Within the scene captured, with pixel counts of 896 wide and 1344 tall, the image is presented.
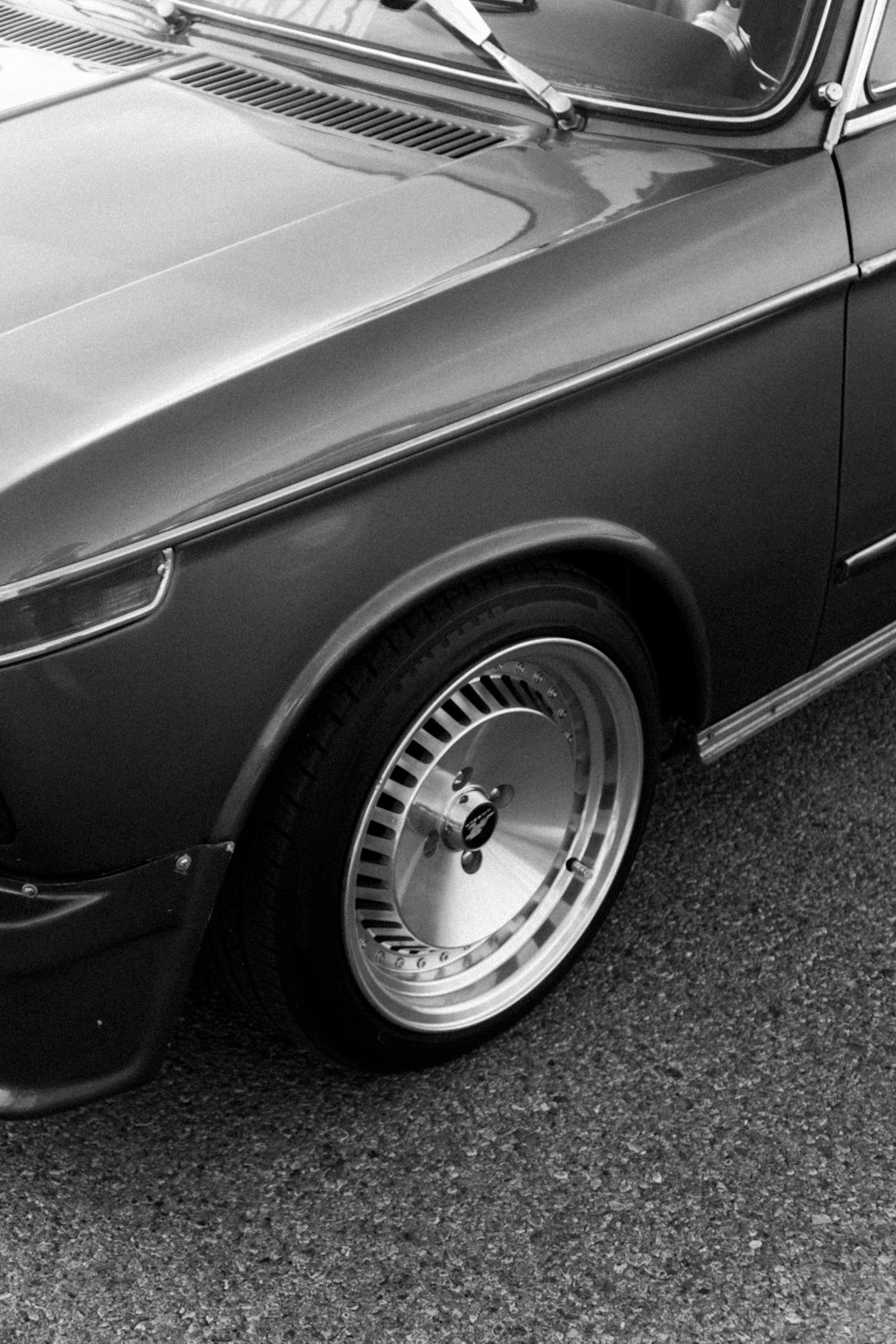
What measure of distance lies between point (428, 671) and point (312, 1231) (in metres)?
0.82

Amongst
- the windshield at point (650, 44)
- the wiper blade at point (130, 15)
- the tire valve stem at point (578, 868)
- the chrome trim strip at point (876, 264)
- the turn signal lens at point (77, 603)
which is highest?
the windshield at point (650, 44)

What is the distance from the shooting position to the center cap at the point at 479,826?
233cm

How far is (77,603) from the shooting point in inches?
69.5

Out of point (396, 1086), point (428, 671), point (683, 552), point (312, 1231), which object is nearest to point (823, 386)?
point (683, 552)

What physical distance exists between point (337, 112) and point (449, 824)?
114cm

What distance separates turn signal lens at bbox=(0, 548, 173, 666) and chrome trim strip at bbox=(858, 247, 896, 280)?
115 centimetres

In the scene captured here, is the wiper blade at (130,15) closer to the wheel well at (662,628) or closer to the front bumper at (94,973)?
the wheel well at (662,628)

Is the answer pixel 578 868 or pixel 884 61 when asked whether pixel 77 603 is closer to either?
pixel 578 868

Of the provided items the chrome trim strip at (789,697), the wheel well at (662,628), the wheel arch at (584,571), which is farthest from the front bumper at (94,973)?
the chrome trim strip at (789,697)

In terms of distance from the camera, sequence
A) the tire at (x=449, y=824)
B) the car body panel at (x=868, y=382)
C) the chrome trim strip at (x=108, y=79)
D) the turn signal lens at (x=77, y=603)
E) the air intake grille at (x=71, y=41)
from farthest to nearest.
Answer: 1. the air intake grille at (x=71, y=41)
2. the chrome trim strip at (x=108, y=79)
3. the car body panel at (x=868, y=382)
4. the tire at (x=449, y=824)
5. the turn signal lens at (x=77, y=603)

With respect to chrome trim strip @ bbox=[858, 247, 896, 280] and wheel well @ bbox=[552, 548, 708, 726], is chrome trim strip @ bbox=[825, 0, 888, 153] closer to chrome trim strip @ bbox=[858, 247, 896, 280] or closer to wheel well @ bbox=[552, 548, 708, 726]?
chrome trim strip @ bbox=[858, 247, 896, 280]

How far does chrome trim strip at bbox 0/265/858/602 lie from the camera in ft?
5.78

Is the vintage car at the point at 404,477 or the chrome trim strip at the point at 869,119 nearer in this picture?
the vintage car at the point at 404,477

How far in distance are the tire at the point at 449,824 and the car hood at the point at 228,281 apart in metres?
0.33
